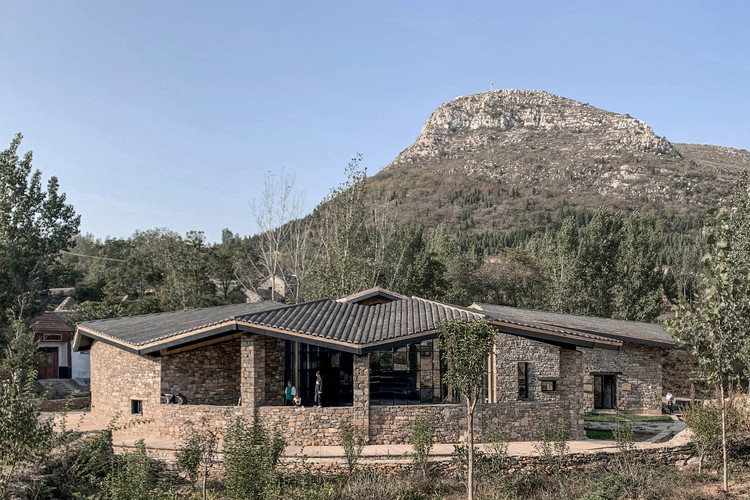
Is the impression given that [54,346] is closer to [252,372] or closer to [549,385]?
[252,372]

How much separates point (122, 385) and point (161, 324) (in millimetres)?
2600

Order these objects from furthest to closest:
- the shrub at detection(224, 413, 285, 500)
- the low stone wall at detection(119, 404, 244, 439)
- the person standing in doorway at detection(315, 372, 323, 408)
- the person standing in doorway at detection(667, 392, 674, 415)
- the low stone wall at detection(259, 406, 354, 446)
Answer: the person standing in doorway at detection(667, 392, 674, 415)
the person standing in doorway at detection(315, 372, 323, 408)
the low stone wall at detection(119, 404, 244, 439)
the low stone wall at detection(259, 406, 354, 446)
the shrub at detection(224, 413, 285, 500)

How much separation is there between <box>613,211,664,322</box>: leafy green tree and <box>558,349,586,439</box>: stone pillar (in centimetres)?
2143

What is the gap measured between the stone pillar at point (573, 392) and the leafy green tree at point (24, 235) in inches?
933

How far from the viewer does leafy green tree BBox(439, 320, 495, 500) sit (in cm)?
1242

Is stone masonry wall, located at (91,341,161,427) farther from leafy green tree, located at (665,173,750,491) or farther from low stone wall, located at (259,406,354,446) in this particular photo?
leafy green tree, located at (665,173,750,491)

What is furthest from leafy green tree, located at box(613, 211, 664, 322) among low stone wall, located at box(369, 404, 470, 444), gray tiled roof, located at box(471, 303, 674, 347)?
low stone wall, located at box(369, 404, 470, 444)

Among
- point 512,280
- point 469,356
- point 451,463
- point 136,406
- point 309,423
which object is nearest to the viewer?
point 469,356

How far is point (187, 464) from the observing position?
495 inches

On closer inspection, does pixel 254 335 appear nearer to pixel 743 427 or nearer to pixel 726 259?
pixel 726 259

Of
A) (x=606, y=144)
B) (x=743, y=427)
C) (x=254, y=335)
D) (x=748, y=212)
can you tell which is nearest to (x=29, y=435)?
(x=254, y=335)

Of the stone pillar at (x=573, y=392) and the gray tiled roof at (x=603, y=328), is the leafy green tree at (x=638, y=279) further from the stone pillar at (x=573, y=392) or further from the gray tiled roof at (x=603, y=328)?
the stone pillar at (x=573, y=392)

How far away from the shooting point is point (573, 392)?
18297 millimetres

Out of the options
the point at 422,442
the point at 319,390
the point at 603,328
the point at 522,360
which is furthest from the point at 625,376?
the point at 422,442
